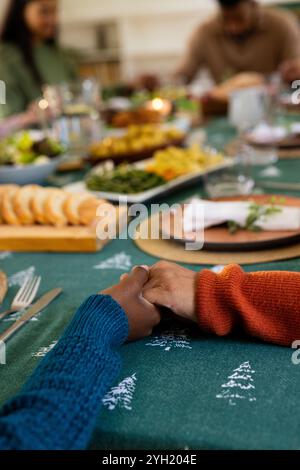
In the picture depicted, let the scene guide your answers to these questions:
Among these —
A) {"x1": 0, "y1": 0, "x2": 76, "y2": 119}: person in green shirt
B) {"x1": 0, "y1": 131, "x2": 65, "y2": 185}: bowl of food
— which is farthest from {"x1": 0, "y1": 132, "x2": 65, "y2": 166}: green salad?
{"x1": 0, "y1": 0, "x2": 76, "y2": 119}: person in green shirt

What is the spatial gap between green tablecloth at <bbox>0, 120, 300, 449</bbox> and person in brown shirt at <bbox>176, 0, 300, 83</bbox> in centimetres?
320

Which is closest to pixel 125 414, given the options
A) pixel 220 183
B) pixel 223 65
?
pixel 220 183

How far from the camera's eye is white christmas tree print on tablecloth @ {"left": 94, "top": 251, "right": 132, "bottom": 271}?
1.00 metres

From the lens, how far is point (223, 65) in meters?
3.99

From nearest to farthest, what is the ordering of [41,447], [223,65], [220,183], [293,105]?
[41,447] → [220,183] → [293,105] → [223,65]

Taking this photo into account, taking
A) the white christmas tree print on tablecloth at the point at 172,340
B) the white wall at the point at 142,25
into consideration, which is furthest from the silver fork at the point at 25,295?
the white wall at the point at 142,25

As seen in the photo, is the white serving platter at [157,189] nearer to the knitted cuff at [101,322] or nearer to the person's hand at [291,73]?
the knitted cuff at [101,322]

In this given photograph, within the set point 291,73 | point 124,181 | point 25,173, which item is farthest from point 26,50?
point 124,181

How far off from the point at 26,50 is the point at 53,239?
Result: 3058 millimetres

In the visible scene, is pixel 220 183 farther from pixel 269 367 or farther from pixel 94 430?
pixel 94 430

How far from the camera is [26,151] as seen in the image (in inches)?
63.1

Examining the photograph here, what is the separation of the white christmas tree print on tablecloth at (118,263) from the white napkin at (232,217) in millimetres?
125

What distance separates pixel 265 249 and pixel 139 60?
4.76 m

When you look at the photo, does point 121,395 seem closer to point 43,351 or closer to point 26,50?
point 43,351
